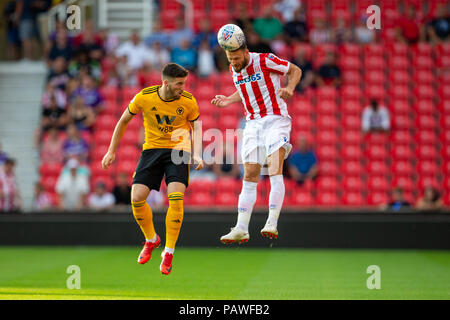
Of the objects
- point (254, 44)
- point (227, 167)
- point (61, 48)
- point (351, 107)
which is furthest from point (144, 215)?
point (61, 48)

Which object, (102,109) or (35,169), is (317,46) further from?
(35,169)

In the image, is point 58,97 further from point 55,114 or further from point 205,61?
point 205,61

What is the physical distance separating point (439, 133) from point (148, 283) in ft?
30.2

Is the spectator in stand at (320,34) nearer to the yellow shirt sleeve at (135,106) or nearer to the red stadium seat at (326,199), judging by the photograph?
the red stadium seat at (326,199)

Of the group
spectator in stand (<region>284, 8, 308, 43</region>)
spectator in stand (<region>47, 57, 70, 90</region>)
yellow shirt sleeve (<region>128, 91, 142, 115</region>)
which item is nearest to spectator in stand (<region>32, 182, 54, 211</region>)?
spectator in stand (<region>47, 57, 70, 90</region>)

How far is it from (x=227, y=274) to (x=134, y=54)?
300 inches

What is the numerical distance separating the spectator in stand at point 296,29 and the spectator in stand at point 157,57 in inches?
107

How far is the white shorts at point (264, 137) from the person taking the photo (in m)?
7.54

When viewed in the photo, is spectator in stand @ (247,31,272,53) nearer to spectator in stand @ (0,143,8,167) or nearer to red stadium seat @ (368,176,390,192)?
red stadium seat @ (368,176,390,192)

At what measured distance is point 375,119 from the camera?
619 inches

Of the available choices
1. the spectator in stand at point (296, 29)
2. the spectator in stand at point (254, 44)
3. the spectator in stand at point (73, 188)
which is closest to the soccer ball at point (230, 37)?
the spectator in stand at point (254, 44)

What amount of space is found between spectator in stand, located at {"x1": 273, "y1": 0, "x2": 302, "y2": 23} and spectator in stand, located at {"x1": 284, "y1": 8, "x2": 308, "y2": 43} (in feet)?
0.92

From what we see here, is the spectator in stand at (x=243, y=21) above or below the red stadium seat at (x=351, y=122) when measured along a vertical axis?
above

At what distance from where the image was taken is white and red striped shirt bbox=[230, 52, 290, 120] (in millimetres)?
7527
